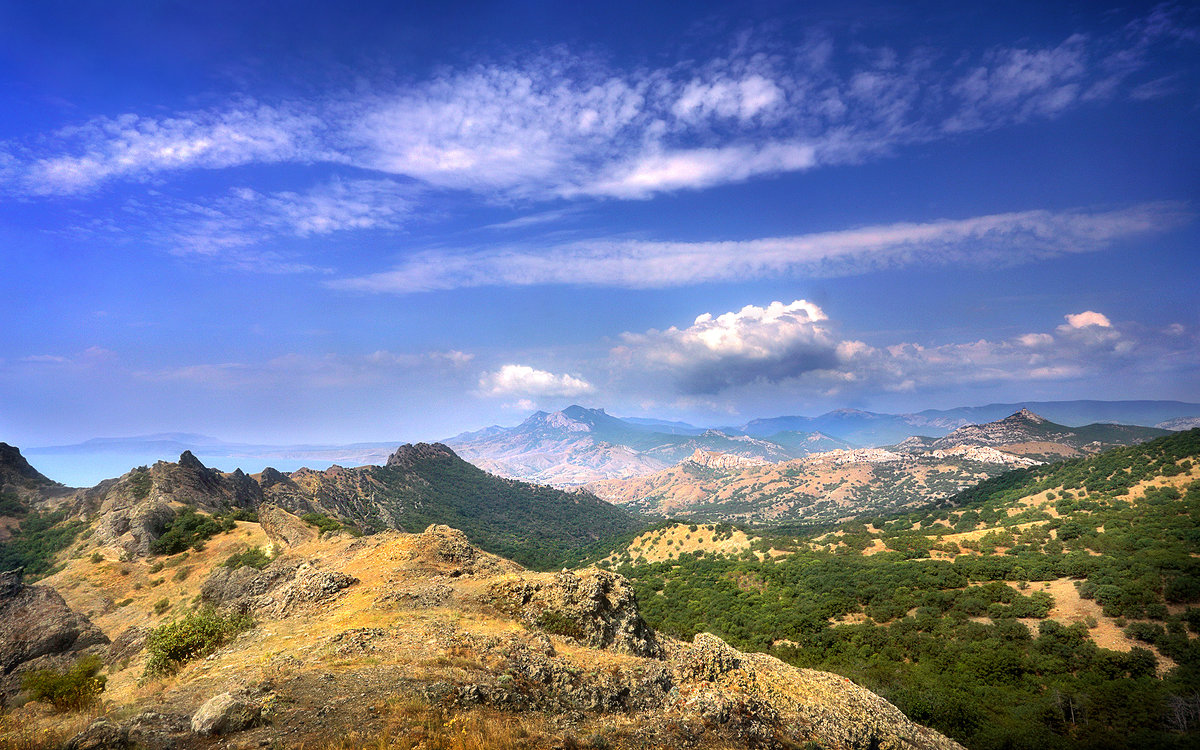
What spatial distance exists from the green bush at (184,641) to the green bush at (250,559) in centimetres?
2646

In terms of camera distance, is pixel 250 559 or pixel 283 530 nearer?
pixel 250 559

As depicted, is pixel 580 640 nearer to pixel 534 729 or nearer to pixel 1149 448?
pixel 534 729

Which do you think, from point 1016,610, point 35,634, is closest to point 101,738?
point 35,634

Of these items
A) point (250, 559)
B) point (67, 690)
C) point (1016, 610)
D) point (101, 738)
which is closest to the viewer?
point (101, 738)

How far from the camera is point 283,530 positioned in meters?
46.3

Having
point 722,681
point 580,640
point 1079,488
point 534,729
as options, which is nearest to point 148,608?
point 580,640

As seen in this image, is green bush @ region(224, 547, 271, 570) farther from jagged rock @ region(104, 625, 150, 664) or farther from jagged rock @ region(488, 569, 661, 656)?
jagged rock @ region(488, 569, 661, 656)

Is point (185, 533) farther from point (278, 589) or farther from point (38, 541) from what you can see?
point (278, 589)

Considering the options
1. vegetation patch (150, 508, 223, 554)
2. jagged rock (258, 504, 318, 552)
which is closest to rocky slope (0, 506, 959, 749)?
jagged rock (258, 504, 318, 552)

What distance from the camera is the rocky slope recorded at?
1118 centimetres

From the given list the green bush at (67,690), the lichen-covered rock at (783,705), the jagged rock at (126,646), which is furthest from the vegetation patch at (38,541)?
the lichen-covered rock at (783,705)

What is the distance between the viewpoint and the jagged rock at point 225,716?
34.8 ft

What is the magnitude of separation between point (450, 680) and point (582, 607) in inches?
365

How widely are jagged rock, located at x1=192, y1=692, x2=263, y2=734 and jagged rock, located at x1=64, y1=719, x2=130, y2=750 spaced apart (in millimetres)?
1276
